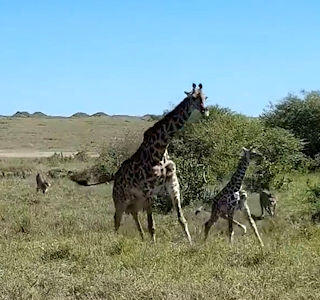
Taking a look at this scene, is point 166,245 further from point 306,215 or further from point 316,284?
point 306,215

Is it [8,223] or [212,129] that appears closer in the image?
[8,223]

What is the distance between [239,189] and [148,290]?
664cm

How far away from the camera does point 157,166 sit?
45.3 feet

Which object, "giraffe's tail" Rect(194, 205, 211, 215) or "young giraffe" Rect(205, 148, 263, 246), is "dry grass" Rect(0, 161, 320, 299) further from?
"giraffe's tail" Rect(194, 205, 211, 215)

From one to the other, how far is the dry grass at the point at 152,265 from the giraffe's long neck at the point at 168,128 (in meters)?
1.70

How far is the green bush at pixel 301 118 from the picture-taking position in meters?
36.3

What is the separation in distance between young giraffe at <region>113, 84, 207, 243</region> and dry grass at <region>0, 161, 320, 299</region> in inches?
33.9

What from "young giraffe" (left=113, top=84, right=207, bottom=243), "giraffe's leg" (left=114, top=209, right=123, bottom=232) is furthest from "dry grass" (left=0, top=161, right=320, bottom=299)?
"young giraffe" (left=113, top=84, right=207, bottom=243)

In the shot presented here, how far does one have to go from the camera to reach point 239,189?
1509 centimetres

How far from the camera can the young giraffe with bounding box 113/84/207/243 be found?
13.7 m

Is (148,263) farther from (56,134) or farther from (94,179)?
(56,134)

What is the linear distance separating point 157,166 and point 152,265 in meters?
3.74

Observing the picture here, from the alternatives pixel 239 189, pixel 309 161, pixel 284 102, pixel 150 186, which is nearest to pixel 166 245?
pixel 150 186

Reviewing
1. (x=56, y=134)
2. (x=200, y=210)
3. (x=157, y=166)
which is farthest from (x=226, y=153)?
(x=56, y=134)
